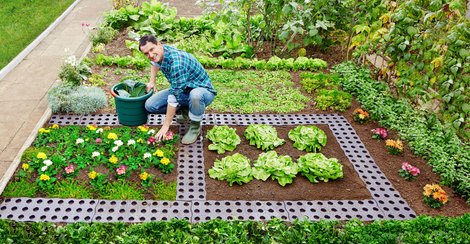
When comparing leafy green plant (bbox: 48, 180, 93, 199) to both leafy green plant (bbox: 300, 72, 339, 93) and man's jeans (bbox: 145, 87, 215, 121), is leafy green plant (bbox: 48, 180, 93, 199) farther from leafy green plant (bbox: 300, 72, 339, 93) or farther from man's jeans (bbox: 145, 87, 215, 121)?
leafy green plant (bbox: 300, 72, 339, 93)

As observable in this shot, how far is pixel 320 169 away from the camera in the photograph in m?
4.17

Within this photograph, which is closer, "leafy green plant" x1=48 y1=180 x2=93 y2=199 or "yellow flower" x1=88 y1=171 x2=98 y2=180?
"leafy green plant" x1=48 y1=180 x2=93 y2=199

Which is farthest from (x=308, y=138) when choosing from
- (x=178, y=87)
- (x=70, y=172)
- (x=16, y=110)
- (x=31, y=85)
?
(x=31, y=85)

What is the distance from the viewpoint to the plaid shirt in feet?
14.2

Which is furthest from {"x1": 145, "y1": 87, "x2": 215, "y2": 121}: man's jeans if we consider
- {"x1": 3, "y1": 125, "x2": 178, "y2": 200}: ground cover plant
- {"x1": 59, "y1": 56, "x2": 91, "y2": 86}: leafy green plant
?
{"x1": 59, "y1": 56, "x2": 91, "y2": 86}: leafy green plant

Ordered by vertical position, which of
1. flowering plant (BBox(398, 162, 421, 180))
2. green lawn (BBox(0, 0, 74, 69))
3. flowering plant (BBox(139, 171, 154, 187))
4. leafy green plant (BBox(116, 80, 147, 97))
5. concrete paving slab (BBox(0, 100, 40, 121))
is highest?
leafy green plant (BBox(116, 80, 147, 97))

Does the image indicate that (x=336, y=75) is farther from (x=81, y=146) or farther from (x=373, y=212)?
(x=81, y=146)

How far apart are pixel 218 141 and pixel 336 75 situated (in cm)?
244

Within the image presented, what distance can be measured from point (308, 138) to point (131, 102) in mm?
1967

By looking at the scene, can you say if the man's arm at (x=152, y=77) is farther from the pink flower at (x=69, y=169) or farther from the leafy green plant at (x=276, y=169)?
the leafy green plant at (x=276, y=169)

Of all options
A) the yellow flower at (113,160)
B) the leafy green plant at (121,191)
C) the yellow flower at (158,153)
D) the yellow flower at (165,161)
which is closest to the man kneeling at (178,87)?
the yellow flower at (158,153)

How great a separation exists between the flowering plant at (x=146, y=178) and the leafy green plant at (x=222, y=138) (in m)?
0.81

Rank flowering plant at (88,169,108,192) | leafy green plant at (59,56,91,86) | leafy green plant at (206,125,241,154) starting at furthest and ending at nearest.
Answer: leafy green plant at (59,56,91,86) < leafy green plant at (206,125,241,154) < flowering plant at (88,169,108,192)

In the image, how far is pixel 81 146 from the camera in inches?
175
